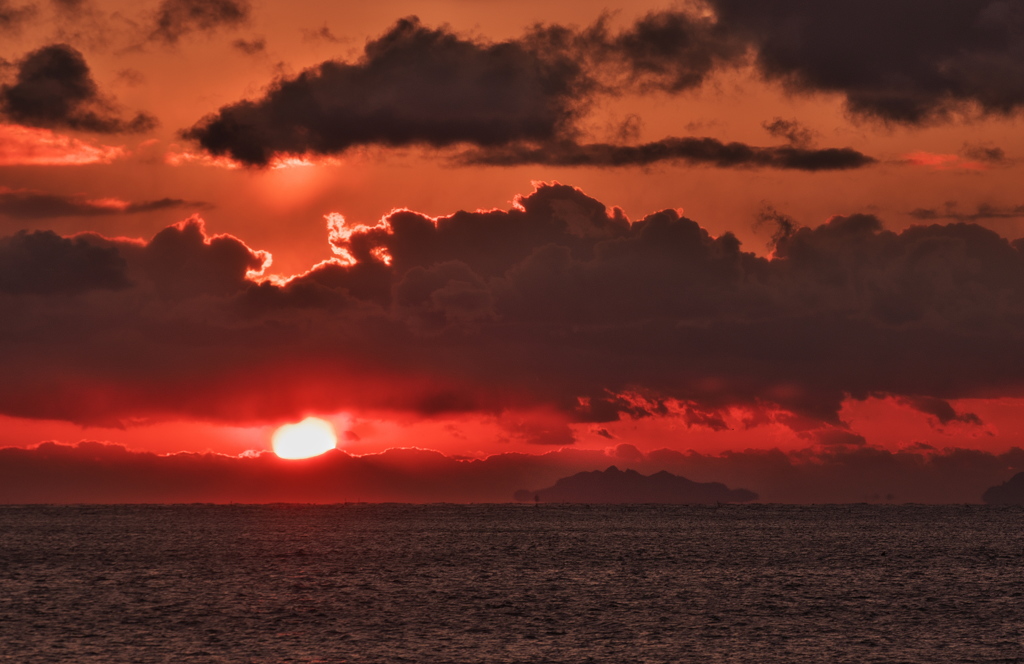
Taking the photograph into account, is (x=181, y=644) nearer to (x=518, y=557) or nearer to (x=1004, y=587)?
(x=1004, y=587)

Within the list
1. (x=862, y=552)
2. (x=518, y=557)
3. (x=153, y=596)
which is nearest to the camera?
(x=153, y=596)

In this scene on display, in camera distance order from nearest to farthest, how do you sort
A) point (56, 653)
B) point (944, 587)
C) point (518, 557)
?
point (56, 653) < point (944, 587) < point (518, 557)

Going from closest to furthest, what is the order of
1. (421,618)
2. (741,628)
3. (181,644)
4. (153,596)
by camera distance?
(181,644) → (741,628) → (421,618) → (153,596)

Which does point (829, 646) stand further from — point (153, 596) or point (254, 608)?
point (153, 596)

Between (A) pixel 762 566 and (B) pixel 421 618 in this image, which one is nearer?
(B) pixel 421 618

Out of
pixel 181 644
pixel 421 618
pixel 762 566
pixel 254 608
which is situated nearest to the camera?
pixel 181 644

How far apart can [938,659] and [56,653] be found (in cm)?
5856

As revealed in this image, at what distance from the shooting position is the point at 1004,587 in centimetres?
12675

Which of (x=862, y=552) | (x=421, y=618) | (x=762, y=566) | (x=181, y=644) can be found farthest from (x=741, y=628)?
(x=862, y=552)

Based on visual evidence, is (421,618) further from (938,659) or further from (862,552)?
(862,552)

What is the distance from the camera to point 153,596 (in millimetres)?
113000

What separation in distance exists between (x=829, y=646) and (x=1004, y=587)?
58070 millimetres

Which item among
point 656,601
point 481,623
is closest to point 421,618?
point 481,623

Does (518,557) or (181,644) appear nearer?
(181,644)
